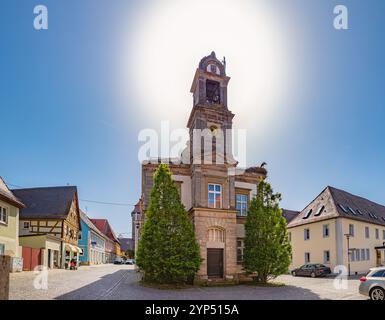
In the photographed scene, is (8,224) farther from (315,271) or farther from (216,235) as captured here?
(315,271)

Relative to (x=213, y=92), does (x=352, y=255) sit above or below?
below

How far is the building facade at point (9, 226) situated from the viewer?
26.5m

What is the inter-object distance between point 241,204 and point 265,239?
4.43 m

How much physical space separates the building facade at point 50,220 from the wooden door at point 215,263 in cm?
1979

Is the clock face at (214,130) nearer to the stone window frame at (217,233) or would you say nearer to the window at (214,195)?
the window at (214,195)

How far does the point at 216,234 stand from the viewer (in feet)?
74.2

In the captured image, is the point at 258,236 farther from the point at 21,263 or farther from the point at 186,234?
the point at 21,263

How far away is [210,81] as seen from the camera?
2673 centimetres

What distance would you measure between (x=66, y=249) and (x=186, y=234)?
2537 cm

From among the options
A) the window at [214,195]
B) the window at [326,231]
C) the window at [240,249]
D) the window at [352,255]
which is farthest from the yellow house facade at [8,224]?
the window at [352,255]

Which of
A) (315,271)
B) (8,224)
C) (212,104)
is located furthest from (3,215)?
(315,271)

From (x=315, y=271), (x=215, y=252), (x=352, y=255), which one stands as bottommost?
(x=315, y=271)

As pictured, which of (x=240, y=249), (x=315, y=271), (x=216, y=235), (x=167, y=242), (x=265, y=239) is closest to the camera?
(x=167, y=242)
